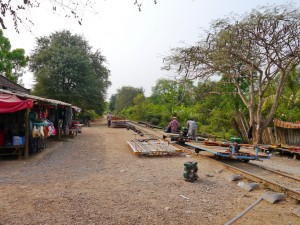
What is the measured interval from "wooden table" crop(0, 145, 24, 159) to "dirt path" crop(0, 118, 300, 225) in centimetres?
86

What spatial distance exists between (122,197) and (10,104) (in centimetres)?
578

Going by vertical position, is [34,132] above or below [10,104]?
below

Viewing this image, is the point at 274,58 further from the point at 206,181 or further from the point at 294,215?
the point at 294,215

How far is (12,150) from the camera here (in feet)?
36.5

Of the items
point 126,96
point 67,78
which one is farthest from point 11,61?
point 126,96

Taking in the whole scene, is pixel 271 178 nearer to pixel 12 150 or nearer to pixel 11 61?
pixel 12 150

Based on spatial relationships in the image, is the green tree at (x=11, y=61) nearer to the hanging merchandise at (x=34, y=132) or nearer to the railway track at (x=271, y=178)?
the hanging merchandise at (x=34, y=132)

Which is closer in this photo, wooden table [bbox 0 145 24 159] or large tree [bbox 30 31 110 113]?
wooden table [bbox 0 145 24 159]

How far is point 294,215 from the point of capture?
521cm

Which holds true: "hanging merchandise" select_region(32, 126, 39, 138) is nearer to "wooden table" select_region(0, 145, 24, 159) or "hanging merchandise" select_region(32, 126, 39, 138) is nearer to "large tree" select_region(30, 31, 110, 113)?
"wooden table" select_region(0, 145, 24, 159)

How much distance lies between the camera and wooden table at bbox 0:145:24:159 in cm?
1035

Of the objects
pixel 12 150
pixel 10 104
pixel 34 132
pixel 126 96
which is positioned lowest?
pixel 12 150

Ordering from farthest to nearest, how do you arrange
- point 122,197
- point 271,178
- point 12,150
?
1. point 12,150
2. point 271,178
3. point 122,197

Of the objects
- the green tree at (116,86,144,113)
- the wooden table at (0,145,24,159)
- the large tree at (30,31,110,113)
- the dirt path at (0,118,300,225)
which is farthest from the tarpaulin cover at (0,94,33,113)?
the green tree at (116,86,144,113)
